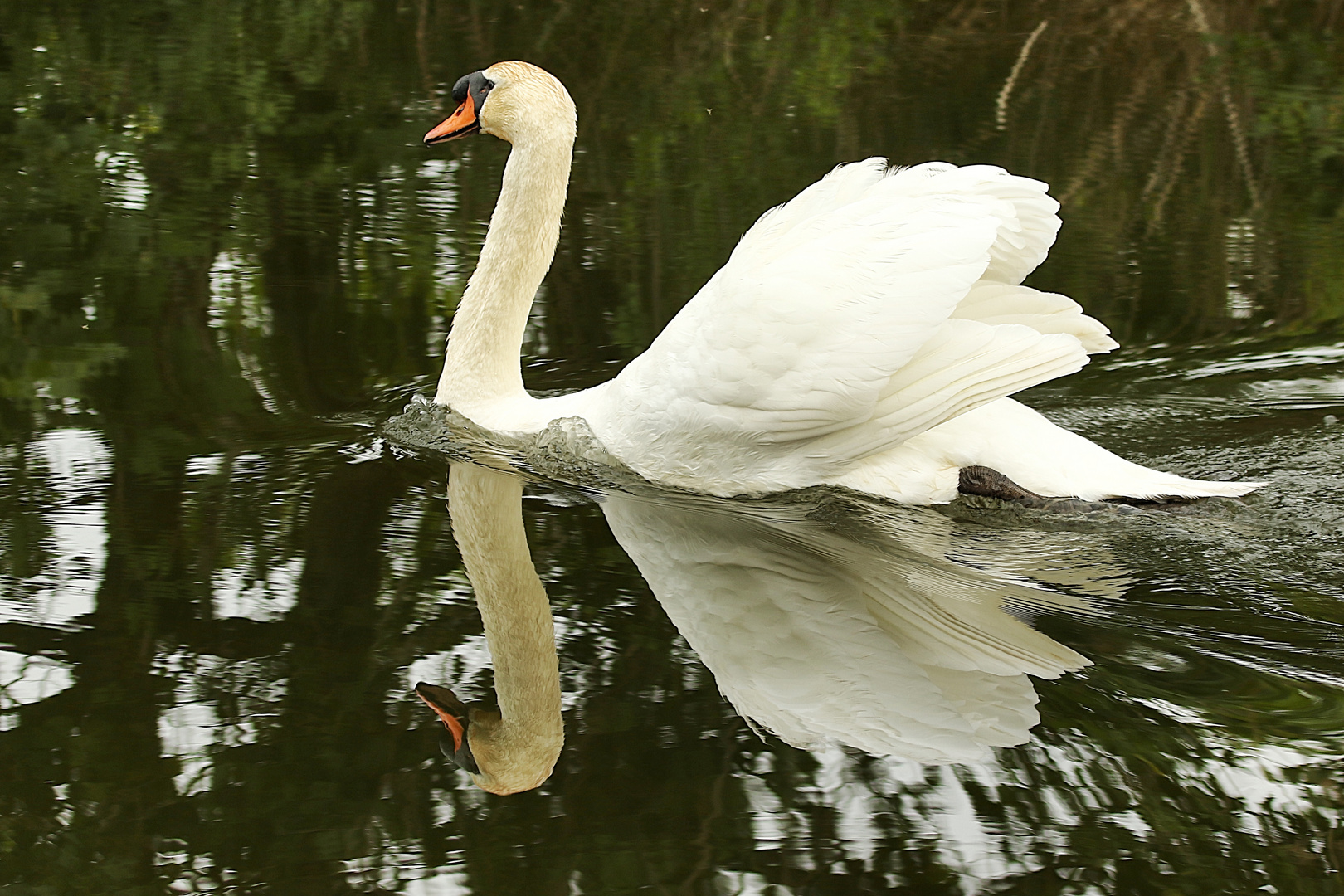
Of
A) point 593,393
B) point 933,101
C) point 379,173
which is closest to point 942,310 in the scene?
point 593,393

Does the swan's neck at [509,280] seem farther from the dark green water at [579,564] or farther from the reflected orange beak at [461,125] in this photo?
the dark green water at [579,564]

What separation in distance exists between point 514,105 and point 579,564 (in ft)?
7.09

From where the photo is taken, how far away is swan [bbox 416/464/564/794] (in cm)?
308

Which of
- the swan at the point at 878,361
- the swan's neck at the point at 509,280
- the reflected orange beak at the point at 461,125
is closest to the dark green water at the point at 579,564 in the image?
the swan at the point at 878,361

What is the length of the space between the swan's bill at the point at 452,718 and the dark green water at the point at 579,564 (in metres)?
0.04

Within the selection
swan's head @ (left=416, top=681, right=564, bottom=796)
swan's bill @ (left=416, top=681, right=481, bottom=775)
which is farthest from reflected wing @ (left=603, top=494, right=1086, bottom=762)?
swan's bill @ (left=416, top=681, right=481, bottom=775)

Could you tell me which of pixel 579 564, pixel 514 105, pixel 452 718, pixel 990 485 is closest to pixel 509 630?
pixel 452 718

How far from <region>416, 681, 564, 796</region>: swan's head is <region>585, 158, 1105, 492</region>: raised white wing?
1.63m

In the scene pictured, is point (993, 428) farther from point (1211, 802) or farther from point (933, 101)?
point (933, 101)

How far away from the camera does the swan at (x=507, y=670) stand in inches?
121

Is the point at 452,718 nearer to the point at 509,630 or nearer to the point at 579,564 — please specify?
the point at 509,630

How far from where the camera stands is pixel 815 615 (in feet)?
12.6

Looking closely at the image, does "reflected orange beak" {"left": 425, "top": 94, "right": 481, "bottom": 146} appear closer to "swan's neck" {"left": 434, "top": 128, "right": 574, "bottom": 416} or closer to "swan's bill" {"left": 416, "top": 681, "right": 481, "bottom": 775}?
"swan's neck" {"left": 434, "top": 128, "right": 574, "bottom": 416}

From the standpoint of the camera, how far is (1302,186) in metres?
9.45
